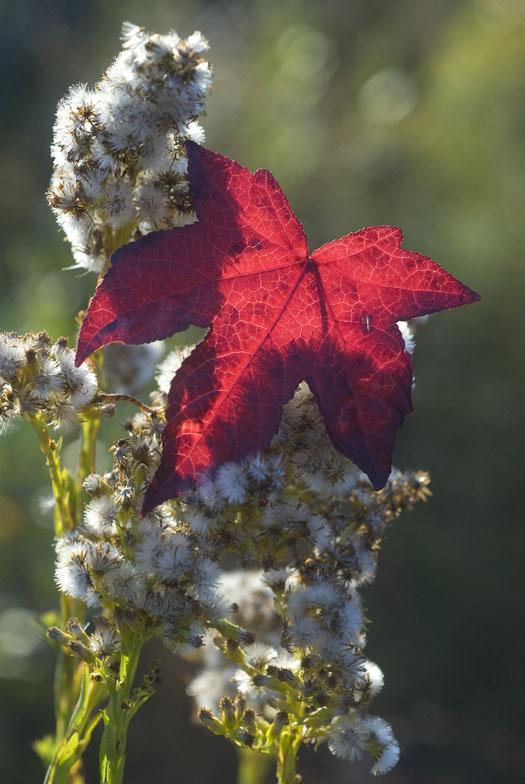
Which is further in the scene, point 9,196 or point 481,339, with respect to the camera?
point 9,196

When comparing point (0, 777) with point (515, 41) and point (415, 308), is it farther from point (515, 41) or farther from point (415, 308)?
point (515, 41)

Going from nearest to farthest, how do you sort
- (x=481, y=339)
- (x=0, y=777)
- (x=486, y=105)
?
(x=0, y=777), (x=481, y=339), (x=486, y=105)

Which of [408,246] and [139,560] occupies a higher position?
[408,246]

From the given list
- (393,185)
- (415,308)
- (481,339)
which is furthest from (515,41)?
(415,308)

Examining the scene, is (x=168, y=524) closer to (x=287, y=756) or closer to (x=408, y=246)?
(x=287, y=756)

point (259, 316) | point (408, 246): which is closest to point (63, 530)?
point (259, 316)

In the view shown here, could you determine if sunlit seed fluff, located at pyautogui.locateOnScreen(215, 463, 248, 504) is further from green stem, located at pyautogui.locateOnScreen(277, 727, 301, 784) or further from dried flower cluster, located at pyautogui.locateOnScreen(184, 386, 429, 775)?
green stem, located at pyautogui.locateOnScreen(277, 727, 301, 784)

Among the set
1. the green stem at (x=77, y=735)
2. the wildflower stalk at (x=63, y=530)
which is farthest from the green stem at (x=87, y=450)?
the green stem at (x=77, y=735)
